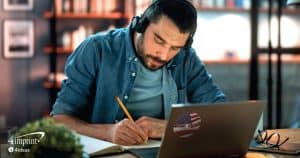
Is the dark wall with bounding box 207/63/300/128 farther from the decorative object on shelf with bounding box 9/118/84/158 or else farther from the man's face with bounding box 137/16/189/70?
the decorative object on shelf with bounding box 9/118/84/158

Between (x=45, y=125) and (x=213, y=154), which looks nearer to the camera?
(x=45, y=125)

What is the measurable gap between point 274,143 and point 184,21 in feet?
1.57

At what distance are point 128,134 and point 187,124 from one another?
1.03ft

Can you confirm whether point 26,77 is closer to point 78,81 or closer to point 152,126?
point 78,81

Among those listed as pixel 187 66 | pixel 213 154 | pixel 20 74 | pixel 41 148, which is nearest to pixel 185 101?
pixel 187 66

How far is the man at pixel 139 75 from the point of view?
160cm

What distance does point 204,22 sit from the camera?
14.2ft

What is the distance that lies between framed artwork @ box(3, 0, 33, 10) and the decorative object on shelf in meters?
3.78

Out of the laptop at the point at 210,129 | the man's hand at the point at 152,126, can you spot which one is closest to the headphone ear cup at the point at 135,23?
the man's hand at the point at 152,126

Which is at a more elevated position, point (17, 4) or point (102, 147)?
point (17, 4)

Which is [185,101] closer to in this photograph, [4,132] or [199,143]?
[199,143]

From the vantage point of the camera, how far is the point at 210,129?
118cm

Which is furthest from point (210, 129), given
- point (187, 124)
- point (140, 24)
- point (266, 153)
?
point (140, 24)

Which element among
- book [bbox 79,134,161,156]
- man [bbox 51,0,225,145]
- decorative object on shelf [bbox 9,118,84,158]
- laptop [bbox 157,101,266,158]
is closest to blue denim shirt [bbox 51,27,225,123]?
man [bbox 51,0,225,145]
